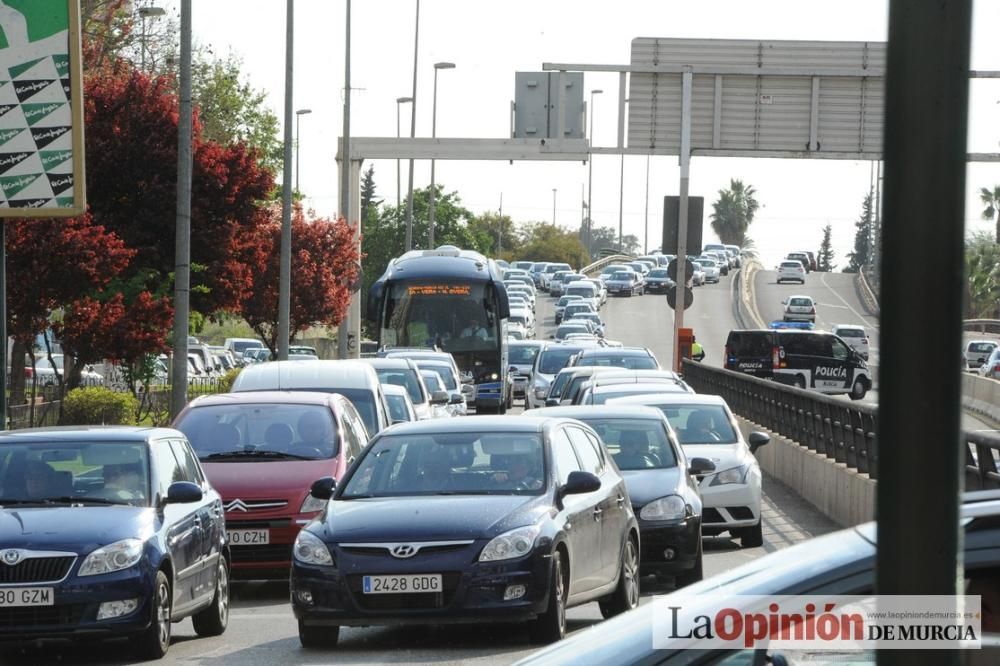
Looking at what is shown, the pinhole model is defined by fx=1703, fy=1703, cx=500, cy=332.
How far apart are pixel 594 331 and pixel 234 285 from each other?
3929 centimetres

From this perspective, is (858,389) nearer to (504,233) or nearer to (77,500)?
(77,500)

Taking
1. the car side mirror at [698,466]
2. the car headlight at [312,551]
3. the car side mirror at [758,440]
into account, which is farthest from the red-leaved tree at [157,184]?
the car headlight at [312,551]

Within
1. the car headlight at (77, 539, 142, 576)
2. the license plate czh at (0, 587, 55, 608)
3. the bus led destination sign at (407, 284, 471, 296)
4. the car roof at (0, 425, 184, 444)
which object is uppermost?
the bus led destination sign at (407, 284, 471, 296)

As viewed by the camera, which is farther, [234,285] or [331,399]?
[234,285]

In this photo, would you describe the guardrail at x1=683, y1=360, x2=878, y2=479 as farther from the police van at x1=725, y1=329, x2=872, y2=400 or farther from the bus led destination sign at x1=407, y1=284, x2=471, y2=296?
the police van at x1=725, y1=329, x2=872, y2=400

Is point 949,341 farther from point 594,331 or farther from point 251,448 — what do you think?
point 594,331

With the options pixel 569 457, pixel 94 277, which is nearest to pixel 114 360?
pixel 94 277

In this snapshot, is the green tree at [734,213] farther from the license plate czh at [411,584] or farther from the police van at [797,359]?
the license plate czh at [411,584]

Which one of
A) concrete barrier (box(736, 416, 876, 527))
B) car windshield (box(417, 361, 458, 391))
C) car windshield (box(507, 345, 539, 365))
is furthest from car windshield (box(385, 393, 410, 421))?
car windshield (box(507, 345, 539, 365))

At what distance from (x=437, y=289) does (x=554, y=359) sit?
403 centimetres

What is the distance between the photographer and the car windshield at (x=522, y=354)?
163 feet

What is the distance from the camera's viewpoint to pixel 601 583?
1165 cm

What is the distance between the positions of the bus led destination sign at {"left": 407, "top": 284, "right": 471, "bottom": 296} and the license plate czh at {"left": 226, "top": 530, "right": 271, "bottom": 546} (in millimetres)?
24463

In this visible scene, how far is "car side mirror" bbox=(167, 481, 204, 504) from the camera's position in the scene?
1124 cm
